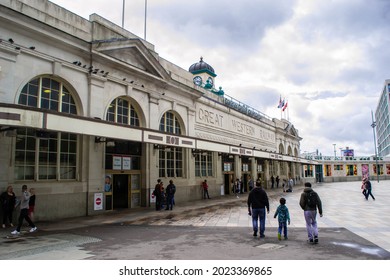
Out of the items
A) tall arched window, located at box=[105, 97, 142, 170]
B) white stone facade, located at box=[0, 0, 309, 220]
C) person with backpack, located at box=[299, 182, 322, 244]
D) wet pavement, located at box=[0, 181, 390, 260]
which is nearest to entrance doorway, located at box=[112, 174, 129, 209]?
white stone facade, located at box=[0, 0, 309, 220]

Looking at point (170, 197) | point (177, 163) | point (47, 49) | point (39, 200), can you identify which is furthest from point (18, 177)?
point (177, 163)

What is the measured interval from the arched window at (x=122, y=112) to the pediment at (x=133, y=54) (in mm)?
2193

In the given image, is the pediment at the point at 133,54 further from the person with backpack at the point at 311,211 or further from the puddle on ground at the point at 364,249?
the puddle on ground at the point at 364,249

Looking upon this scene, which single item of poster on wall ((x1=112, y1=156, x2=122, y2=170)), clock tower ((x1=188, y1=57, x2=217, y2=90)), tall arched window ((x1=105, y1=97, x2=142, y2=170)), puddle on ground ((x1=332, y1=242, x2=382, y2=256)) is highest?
clock tower ((x1=188, y1=57, x2=217, y2=90))

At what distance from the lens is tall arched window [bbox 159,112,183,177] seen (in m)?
21.1

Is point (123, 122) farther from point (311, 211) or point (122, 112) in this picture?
Result: point (311, 211)

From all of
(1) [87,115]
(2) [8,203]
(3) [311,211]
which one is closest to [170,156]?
(1) [87,115]

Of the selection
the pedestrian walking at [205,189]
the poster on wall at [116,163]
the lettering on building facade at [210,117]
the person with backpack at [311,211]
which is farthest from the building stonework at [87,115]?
the person with backpack at [311,211]

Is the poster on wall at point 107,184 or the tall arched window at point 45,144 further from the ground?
the tall arched window at point 45,144

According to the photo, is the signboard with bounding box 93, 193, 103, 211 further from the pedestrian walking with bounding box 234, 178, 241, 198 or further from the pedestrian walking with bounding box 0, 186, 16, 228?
the pedestrian walking with bounding box 234, 178, 241, 198

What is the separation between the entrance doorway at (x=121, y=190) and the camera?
58.4 ft

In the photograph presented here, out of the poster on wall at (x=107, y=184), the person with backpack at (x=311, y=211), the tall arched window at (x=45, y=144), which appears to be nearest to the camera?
the person with backpack at (x=311, y=211)

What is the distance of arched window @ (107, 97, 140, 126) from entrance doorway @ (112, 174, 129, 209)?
3169mm

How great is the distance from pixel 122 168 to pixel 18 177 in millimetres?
6038
